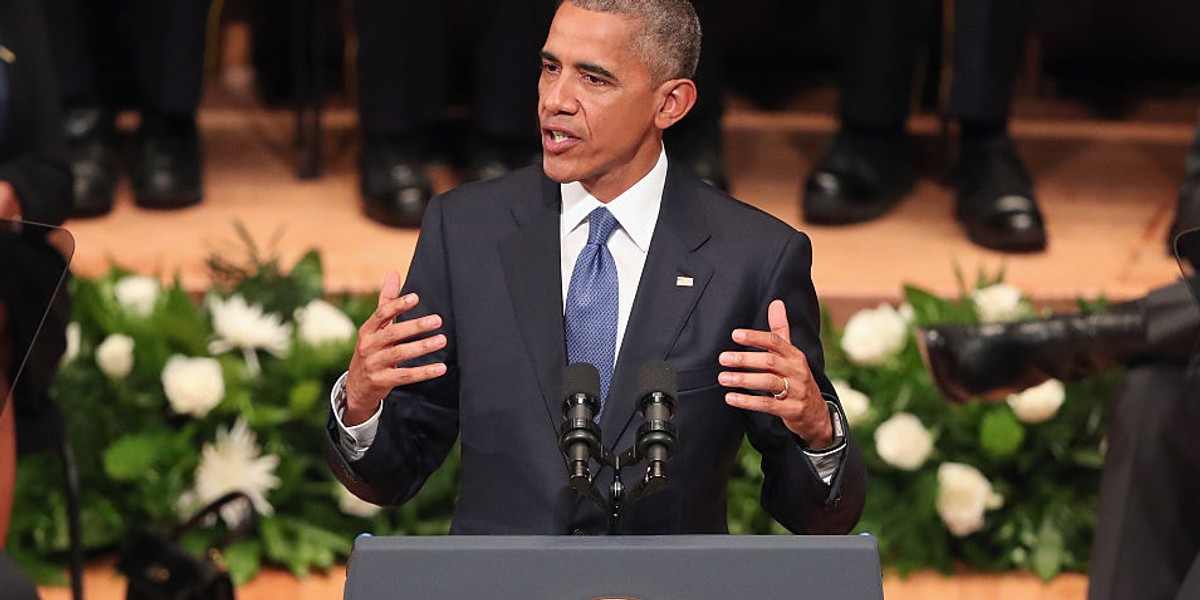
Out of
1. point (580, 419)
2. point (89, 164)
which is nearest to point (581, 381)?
point (580, 419)

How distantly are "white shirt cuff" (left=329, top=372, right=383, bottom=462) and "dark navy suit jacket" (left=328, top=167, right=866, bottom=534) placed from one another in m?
0.01

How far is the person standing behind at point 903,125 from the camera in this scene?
4195 millimetres

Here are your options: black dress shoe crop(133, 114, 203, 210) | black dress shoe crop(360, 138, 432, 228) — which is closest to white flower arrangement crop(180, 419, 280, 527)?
black dress shoe crop(360, 138, 432, 228)

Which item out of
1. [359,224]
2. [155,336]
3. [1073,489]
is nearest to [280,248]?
[359,224]

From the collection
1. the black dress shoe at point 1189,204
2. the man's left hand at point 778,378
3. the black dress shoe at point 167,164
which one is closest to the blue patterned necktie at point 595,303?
the man's left hand at point 778,378

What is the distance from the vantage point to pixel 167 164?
4348 mm

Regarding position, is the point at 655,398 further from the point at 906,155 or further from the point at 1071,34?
the point at 1071,34

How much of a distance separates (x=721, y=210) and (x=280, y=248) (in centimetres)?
208

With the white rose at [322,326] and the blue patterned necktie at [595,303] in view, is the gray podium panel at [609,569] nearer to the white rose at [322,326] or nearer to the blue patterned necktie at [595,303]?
the blue patterned necktie at [595,303]

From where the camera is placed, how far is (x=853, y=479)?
217 centimetres

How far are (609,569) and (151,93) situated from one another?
2964 millimetres

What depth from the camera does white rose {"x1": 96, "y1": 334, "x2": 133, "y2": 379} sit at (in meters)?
3.60

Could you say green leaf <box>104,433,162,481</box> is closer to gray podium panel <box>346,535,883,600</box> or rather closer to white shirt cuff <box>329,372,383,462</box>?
white shirt cuff <box>329,372,383,462</box>

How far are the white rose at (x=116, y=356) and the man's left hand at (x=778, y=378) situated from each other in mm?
1947
